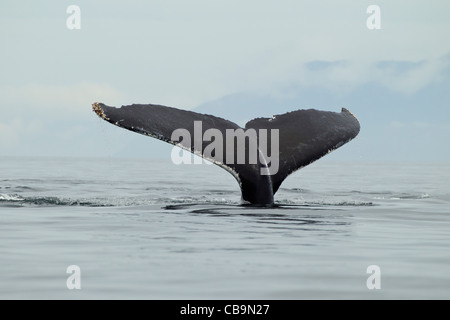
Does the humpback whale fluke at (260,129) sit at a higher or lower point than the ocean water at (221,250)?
higher

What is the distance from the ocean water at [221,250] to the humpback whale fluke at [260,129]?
0.52m

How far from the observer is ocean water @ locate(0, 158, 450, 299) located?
694 centimetres

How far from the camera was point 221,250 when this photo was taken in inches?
347

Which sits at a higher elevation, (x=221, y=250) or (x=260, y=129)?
(x=260, y=129)

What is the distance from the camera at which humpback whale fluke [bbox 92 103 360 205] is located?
11.7 m

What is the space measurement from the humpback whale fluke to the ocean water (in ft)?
1.71

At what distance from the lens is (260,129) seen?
42.6ft

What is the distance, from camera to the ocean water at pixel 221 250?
22.8ft

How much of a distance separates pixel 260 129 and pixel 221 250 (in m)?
4.43

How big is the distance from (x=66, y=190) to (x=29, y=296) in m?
12.2

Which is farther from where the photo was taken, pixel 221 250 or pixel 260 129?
pixel 260 129

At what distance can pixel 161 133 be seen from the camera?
11.7m

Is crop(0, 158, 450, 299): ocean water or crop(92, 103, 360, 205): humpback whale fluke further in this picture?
crop(92, 103, 360, 205): humpback whale fluke

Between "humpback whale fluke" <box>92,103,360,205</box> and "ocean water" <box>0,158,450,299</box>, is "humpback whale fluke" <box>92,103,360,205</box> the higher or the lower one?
the higher one
